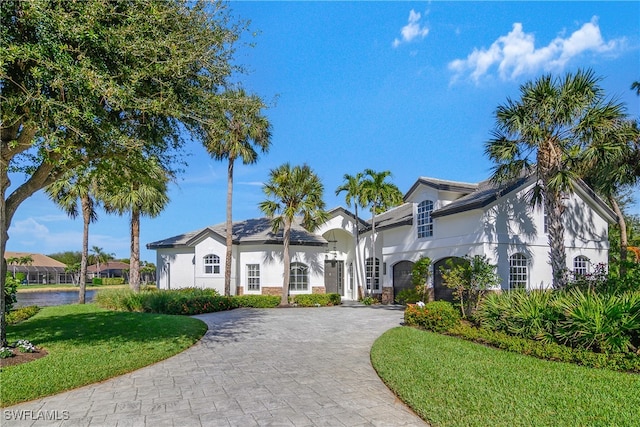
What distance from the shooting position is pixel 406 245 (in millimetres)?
22484

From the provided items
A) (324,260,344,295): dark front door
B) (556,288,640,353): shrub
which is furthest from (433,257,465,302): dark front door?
(556,288,640,353): shrub

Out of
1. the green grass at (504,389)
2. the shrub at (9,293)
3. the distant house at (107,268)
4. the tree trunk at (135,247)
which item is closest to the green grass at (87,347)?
the shrub at (9,293)

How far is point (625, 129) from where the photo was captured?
14.1 metres

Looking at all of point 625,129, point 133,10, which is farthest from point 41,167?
point 625,129

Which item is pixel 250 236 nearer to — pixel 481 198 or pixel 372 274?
pixel 372 274

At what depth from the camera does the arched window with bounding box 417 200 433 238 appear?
20.8 metres

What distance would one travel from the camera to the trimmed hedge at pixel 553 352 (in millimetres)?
7430

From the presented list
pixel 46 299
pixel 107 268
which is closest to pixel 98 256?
pixel 107 268

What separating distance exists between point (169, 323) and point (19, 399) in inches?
296

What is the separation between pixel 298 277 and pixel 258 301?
3971 mm

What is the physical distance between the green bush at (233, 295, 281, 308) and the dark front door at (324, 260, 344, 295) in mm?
5486

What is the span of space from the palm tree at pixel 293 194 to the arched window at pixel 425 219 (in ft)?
17.6

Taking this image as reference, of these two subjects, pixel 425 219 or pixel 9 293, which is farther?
pixel 425 219

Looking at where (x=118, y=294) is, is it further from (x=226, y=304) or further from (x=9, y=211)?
(x=9, y=211)
